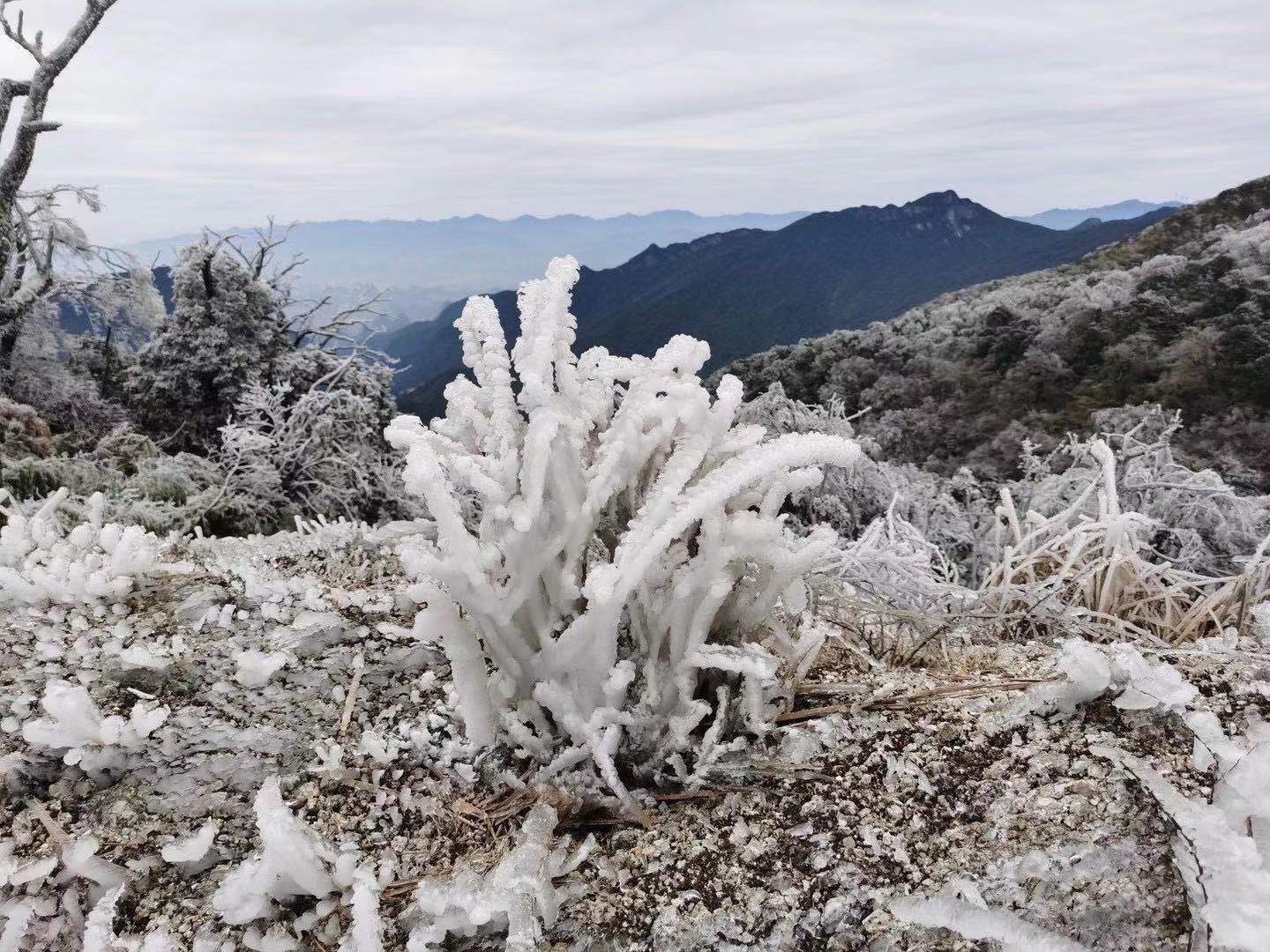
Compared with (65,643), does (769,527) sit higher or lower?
higher

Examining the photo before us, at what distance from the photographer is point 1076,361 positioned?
40.1 feet

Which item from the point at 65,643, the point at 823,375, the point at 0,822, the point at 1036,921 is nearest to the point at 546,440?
the point at 1036,921

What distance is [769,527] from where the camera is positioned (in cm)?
117

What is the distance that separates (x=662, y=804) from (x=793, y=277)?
45415 millimetres

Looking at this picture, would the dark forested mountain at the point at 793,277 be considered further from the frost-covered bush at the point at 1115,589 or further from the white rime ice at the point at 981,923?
the white rime ice at the point at 981,923

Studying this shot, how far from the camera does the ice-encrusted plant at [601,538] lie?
1.14m

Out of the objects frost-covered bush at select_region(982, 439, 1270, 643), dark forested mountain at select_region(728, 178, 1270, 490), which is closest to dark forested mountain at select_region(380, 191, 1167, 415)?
dark forested mountain at select_region(728, 178, 1270, 490)

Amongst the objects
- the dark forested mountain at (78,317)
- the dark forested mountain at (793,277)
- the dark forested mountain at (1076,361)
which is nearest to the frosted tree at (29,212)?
the dark forested mountain at (78,317)

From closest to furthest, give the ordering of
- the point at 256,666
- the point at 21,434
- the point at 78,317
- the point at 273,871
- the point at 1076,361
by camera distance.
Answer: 1. the point at 273,871
2. the point at 256,666
3. the point at 21,434
4. the point at 1076,361
5. the point at 78,317

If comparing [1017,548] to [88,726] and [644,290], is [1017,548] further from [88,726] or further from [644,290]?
[644,290]

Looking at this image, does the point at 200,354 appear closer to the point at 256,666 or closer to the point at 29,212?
the point at 29,212

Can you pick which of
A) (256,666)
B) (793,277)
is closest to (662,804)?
(256,666)

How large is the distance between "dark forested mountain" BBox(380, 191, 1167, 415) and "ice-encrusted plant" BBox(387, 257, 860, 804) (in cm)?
2958

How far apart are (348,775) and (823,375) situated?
13644 mm
